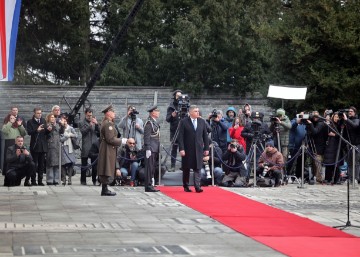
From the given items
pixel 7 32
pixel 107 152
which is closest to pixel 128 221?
pixel 7 32

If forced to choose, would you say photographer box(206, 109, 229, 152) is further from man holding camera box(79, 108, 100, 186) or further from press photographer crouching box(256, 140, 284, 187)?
man holding camera box(79, 108, 100, 186)

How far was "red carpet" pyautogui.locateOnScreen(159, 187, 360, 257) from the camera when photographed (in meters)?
14.8

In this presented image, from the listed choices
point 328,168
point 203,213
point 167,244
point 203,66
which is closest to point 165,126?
point 203,66

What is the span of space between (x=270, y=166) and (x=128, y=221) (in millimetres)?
9289

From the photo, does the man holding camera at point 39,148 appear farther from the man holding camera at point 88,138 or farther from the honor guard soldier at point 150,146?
the honor guard soldier at point 150,146

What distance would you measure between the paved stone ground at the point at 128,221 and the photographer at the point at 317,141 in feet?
5.30

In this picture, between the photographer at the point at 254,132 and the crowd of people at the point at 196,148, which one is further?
the photographer at the point at 254,132

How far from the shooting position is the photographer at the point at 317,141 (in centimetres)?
2783

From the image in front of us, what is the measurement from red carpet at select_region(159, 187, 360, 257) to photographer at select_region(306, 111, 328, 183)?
461 cm

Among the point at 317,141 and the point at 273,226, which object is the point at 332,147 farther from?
the point at 273,226

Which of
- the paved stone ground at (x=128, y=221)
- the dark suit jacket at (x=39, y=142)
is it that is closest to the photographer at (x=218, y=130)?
the paved stone ground at (x=128, y=221)

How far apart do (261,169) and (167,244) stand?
40.8 ft

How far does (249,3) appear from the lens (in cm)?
3981

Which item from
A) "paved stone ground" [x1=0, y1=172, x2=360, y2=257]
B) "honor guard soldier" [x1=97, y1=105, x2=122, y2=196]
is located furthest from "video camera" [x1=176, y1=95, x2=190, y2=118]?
"honor guard soldier" [x1=97, y1=105, x2=122, y2=196]
